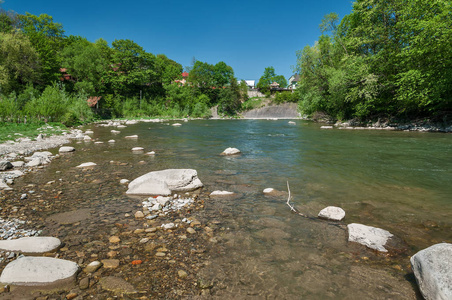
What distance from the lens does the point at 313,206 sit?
5.18m

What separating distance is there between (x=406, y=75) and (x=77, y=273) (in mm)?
25970

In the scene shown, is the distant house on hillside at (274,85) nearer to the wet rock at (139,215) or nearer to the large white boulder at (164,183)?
the large white boulder at (164,183)

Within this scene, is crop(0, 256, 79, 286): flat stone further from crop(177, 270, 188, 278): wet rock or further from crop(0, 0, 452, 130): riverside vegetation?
crop(0, 0, 452, 130): riverside vegetation

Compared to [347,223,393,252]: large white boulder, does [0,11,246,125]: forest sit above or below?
above

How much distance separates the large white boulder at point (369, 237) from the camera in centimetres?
356

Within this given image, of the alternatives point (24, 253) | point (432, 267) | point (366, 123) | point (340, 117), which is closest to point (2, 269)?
point (24, 253)

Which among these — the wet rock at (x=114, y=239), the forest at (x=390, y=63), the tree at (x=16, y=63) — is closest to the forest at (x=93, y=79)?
the tree at (x=16, y=63)

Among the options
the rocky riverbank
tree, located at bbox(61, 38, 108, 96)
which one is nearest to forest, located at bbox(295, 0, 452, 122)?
the rocky riverbank

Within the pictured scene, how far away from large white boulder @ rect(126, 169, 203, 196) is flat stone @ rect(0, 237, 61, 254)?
2.36m

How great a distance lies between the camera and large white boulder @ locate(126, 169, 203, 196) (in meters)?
5.75

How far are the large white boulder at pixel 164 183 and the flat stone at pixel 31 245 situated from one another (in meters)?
2.36

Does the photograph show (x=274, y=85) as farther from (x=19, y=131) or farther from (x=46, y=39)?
(x=19, y=131)

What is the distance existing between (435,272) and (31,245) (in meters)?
5.02

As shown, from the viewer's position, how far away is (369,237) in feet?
12.0
